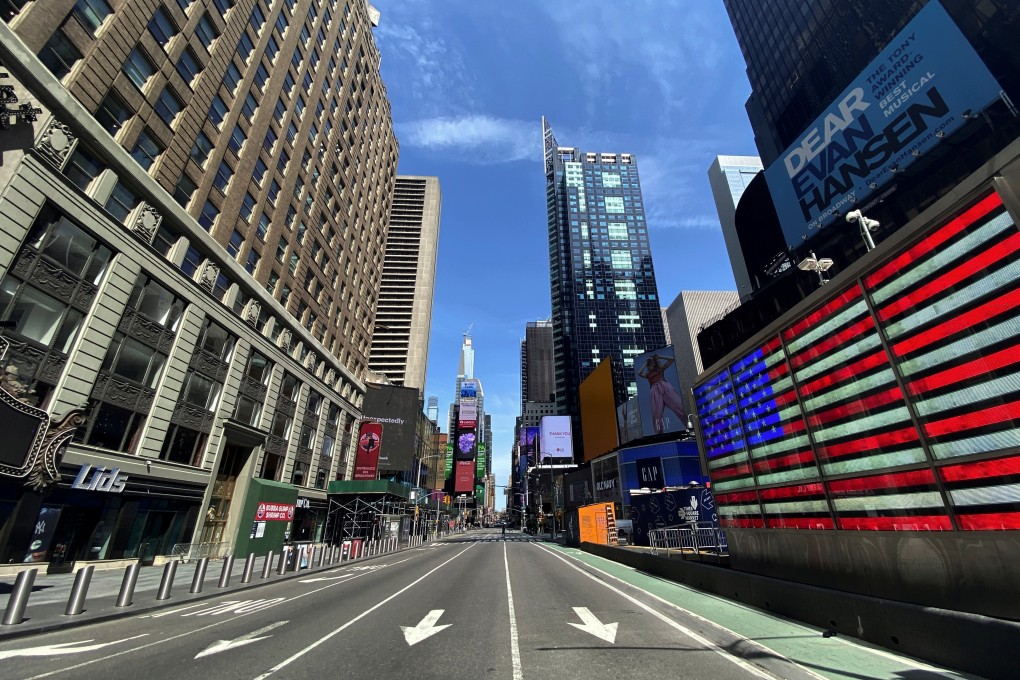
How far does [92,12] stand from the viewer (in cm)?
1934

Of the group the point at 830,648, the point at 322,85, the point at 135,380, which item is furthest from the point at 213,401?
the point at 322,85

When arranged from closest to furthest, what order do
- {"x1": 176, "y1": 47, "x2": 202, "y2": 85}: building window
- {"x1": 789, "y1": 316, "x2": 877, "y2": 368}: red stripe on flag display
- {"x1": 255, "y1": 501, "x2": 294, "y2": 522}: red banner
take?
{"x1": 789, "y1": 316, "x2": 877, "y2": 368}: red stripe on flag display → {"x1": 176, "y1": 47, "x2": 202, "y2": 85}: building window → {"x1": 255, "y1": 501, "x2": 294, "y2": 522}: red banner

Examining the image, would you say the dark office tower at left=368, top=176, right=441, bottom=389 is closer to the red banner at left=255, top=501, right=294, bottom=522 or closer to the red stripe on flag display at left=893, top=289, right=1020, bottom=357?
the red banner at left=255, top=501, right=294, bottom=522

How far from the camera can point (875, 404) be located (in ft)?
23.5

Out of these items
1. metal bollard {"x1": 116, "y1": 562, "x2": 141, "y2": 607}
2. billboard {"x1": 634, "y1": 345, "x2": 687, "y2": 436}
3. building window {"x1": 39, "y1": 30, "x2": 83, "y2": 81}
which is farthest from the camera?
billboard {"x1": 634, "y1": 345, "x2": 687, "y2": 436}

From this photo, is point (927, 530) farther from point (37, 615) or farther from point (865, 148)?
point (865, 148)

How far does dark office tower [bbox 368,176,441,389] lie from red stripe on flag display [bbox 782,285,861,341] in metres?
85.3

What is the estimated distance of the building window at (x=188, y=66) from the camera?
81.1 feet

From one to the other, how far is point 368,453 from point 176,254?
28.5 meters

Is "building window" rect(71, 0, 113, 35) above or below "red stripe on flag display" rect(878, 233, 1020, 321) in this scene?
above

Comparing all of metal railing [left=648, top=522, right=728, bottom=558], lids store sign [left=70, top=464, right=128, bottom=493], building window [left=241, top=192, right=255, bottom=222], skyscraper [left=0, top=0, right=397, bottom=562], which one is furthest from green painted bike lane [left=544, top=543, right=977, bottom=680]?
building window [left=241, top=192, right=255, bottom=222]

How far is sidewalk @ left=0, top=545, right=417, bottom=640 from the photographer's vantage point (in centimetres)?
856

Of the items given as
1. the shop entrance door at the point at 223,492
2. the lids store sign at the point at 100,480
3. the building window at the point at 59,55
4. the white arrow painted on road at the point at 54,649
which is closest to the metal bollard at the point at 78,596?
the white arrow painted on road at the point at 54,649

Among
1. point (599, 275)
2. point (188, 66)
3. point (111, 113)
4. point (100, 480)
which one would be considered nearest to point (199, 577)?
point (100, 480)
